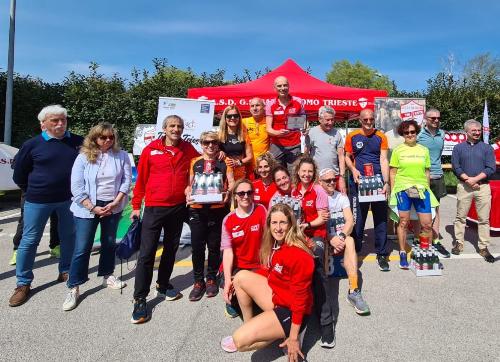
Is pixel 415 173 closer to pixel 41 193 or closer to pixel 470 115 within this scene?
pixel 41 193

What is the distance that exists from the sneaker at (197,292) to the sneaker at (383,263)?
2.14 metres

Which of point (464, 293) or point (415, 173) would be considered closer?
point (464, 293)

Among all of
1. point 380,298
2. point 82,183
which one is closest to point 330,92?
point 380,298

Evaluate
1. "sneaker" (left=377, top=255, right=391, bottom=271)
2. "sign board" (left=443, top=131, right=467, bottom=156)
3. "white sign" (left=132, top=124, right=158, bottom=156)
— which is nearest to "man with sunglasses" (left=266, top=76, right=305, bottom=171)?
"sneaker" (left=377, top=255, right=391, bottom=271)

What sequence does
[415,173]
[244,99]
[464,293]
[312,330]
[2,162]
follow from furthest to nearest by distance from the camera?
1. [2,162]
2. [244,99]
3. [415,173]
4. [464,293]
5. [312,330]

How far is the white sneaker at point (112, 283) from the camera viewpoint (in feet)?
12.0

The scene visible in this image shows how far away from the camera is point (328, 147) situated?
4.21 m

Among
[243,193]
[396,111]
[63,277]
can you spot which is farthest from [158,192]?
[396,111]

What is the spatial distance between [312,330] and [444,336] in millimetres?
1025

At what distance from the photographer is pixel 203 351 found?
254cm

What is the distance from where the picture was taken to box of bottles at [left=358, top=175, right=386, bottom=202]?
410cm

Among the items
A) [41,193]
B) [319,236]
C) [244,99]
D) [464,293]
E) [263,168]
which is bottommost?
[464,293]

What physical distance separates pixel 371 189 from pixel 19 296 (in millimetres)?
3916

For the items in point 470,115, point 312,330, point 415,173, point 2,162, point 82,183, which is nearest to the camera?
point 312,330
